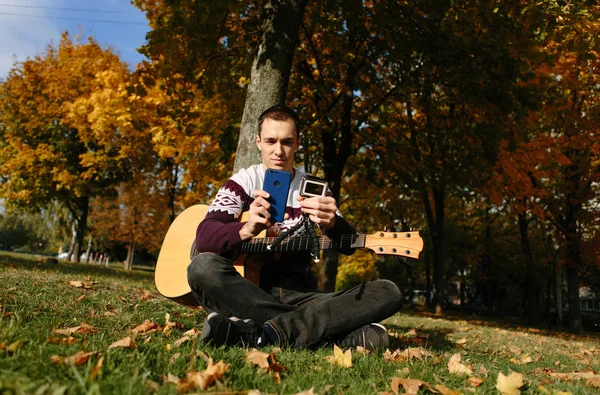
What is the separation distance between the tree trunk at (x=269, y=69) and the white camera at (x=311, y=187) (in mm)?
2108

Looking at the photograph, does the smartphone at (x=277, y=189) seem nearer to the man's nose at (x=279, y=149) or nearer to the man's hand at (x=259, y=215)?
the man's hand at (x=259, y=215)

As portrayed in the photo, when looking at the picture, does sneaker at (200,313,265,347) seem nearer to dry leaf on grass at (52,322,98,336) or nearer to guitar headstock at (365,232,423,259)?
dry leaf on grass at (52,322,98,336)

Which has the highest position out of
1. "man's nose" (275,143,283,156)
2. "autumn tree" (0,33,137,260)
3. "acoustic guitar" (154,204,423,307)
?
"autumn tree" (0,33,137,260)

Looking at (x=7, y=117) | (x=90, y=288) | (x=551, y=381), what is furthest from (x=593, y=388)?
(x=7, y=117)

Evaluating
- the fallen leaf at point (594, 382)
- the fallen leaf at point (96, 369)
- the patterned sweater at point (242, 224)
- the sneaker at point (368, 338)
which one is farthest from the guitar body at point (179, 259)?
the fallen leaf at point (594, 382)

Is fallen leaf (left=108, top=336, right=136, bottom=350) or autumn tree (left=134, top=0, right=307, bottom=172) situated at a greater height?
autumn tree (left=134, top=0, right=307, bottom=172)

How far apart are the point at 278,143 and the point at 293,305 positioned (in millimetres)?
1224

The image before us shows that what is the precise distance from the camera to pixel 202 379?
173cm

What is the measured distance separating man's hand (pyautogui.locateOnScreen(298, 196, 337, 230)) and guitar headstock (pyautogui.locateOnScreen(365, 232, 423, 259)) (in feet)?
1.00

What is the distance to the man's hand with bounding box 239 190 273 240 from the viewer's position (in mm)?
2855

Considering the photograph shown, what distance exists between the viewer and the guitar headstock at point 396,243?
2.92 metres

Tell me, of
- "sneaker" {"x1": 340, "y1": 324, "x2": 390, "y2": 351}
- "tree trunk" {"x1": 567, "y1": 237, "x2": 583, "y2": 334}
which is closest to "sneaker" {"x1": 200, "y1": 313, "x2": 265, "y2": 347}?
"sneaker" {"x1": 340, "y1": 324, "x2": 390, "y2": 351}

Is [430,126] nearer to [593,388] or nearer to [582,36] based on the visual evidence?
[582,36]

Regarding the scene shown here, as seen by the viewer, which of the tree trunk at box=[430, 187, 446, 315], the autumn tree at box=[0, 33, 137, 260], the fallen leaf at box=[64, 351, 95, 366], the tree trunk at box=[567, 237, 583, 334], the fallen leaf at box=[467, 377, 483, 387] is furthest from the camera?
the autumn tree at box=[0, 33, 137, 260]
